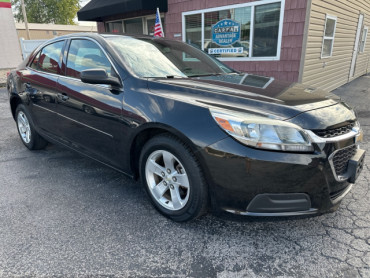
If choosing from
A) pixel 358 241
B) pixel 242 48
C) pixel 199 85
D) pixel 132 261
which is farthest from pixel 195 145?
pixel 242 48

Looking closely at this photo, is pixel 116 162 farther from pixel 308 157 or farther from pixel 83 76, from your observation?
pixel 308 157

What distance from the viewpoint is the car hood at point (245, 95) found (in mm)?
2084

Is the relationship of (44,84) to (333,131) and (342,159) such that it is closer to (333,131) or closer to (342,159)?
(333,131)

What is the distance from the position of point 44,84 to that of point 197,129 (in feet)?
7.97

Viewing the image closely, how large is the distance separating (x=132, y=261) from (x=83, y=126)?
1571 mm

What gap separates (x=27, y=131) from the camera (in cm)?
425

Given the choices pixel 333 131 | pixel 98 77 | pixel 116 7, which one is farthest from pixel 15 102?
pixel 116 7

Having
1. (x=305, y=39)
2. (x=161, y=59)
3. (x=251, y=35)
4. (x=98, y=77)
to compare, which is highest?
(x=251, y=35)

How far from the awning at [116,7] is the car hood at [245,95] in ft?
23.7

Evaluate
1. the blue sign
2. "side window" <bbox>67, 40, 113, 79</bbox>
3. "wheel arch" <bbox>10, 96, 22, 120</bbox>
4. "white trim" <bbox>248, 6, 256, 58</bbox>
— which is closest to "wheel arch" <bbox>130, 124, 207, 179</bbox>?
"side window" <bbox>67, 40, 113, 79</bbox>

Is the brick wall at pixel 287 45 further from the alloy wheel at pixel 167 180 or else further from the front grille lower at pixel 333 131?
the alloy wheel at pixel 167 180

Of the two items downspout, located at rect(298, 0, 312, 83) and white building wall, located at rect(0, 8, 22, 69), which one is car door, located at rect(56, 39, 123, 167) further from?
white building wall, located at rect(0, 8, 22, 69)

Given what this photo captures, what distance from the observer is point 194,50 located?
3689 millimetres

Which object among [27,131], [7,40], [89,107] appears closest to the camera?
[89,107]
